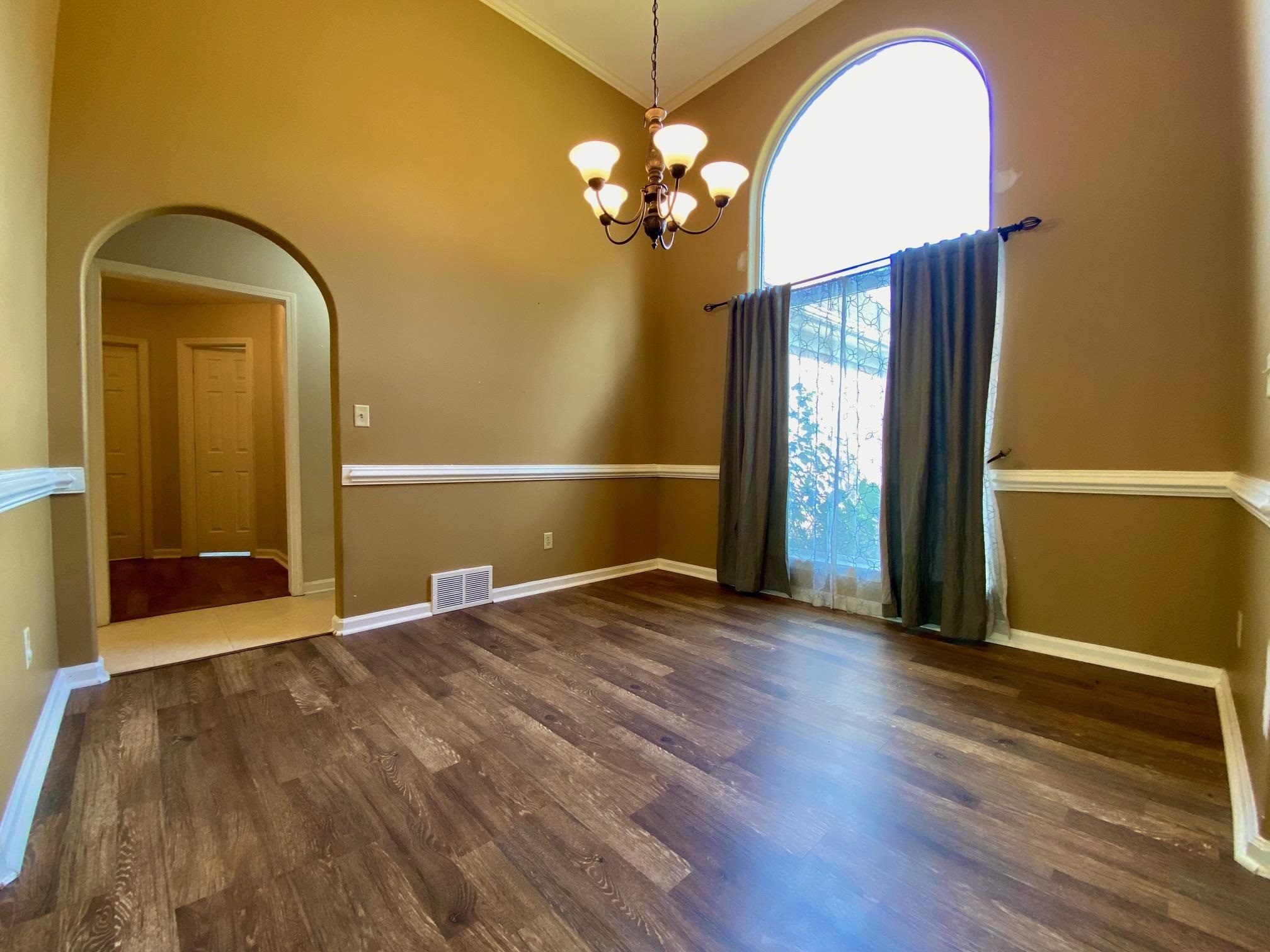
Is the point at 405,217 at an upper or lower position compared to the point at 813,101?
lower

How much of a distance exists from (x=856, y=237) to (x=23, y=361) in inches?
149

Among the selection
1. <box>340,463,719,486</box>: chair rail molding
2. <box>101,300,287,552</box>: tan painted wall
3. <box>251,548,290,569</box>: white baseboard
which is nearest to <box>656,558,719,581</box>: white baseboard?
<box>340,463,719,486</box>: chair rail molding

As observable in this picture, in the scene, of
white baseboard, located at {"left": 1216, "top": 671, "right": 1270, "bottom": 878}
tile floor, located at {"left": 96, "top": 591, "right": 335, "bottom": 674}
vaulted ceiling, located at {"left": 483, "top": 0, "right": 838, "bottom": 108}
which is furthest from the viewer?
vaulted ceiling, located at {"left": 483, "top": 0, "right": 838, "bottom": 108}

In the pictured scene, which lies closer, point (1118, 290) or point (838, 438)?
point (1118, 290)

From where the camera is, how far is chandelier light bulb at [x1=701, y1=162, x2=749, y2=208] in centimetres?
206

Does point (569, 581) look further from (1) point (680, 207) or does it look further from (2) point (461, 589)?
(1) point (680, 207)

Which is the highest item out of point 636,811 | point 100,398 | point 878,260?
point 878,260

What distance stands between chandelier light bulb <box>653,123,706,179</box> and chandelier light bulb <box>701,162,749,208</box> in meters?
0.15

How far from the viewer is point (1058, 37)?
2.35 m

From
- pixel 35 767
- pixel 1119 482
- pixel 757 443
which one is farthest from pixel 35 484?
pixel 1119 482

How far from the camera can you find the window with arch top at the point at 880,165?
2.71 meters

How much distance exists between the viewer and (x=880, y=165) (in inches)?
119

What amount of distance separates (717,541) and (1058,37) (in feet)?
10.5

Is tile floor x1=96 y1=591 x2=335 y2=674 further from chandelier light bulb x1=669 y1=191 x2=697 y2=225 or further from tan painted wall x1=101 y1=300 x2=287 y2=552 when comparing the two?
chandelier light bulb x1=669 y1=191 x2=697 y2=225
